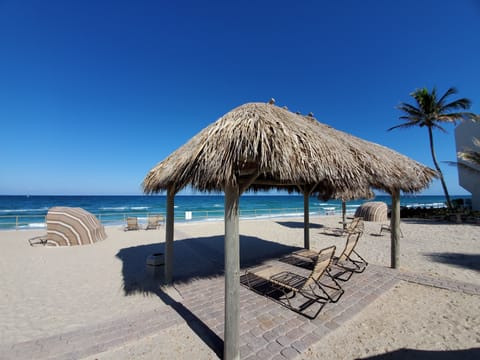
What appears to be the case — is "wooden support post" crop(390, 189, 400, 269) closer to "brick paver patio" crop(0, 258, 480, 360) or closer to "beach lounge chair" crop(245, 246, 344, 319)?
"brick paver patio" crop(0, 258, 480, 360)

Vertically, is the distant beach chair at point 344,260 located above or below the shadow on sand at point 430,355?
above

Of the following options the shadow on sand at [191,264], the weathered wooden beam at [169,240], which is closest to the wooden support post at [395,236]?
the shadow on sand at [191,264]

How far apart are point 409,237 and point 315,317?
8.11 m

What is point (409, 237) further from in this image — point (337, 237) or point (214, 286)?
point (214, 286)

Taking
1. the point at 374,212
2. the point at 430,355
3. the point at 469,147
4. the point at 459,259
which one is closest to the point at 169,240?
the point at 430,355

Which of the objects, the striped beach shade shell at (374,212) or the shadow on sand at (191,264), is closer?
the shadow on sand at (191,264)

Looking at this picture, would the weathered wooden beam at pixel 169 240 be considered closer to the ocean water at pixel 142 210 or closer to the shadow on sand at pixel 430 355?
the shadow on sand at pixel 430 355

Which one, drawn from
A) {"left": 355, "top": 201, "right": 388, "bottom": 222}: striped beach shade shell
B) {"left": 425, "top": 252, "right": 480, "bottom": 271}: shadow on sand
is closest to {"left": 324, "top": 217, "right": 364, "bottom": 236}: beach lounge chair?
{"left": 425, "top": 252, "right": 480, "bottom": 271}: shadow on sand

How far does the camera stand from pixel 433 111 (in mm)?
14109

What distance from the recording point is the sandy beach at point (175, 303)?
246cm

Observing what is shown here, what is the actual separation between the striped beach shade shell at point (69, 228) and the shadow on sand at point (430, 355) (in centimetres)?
948

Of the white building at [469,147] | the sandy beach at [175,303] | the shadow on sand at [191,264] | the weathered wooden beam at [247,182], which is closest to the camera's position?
the weathered wooden beam at [247,182]

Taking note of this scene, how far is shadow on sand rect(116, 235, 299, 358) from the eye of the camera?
2.98 meters

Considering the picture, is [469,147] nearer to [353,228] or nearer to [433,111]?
[433,111]
